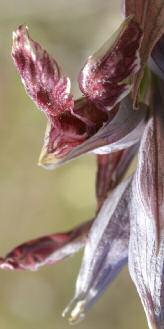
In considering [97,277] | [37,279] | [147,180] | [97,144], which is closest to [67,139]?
[97,144]

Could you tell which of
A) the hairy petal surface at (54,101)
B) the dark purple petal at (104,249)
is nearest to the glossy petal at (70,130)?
the hairy petal surface at (54,101)

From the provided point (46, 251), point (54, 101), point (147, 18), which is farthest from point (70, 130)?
point (46, 251)

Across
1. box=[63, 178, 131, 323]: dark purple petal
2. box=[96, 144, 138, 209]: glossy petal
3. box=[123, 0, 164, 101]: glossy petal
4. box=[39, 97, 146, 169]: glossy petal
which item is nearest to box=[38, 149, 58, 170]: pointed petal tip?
box=[39, 97, 146, 169]: glossy petal

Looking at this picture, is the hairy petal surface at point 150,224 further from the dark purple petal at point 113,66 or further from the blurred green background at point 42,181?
the blurred green background at point 42,181

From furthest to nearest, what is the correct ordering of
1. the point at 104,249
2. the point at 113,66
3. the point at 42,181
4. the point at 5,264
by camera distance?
the point at 42,181 → the point at 5,264 → the point at 104,249 → the point at 113,66

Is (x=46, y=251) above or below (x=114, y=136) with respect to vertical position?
→ below

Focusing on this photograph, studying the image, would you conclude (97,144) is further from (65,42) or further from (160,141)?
(65,42)

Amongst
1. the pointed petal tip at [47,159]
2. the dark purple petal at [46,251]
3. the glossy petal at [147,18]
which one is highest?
Answer: the glossy petal at [147,18]

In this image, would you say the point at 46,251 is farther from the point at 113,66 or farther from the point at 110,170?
the point at 113,66
